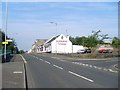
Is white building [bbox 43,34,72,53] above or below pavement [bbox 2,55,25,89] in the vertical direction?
above

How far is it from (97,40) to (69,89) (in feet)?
339

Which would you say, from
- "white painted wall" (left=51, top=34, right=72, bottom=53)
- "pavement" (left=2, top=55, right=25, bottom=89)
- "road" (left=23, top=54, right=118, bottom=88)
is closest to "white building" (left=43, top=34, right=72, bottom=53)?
"white painted wall" (left=51, top=34, right=72, bottom=53)

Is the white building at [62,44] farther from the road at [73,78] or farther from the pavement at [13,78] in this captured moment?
the road at [73,78]

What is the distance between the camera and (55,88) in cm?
1324

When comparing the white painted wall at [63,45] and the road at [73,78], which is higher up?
the white painted wall at [63,45]

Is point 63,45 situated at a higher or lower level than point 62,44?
lower

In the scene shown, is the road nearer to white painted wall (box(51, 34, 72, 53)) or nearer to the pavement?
the pavement

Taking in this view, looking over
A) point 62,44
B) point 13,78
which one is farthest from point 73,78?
point 62,44

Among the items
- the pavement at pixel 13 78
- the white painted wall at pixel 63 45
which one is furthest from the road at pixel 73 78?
the white painted wall at pixel 63 45

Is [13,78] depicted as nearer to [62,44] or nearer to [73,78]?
[73,78]

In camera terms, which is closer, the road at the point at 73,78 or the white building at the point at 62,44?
the road at the point at 73,78

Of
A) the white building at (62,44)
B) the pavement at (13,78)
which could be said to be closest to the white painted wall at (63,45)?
the white building at (62,44)

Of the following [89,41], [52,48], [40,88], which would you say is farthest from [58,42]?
[40,88]

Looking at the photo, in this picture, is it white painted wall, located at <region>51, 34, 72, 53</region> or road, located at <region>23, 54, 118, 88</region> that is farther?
white painted wall, located at <region>51, 34, 72, 53</region>
